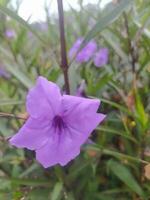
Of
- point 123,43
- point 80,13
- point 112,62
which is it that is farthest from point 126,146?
point 80,13

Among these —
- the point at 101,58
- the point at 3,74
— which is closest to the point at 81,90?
the point at 101,58

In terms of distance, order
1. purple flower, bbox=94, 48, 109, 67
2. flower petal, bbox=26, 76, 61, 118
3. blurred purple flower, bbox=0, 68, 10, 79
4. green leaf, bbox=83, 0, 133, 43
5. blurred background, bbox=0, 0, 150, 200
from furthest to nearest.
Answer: blurred purple flower, bbox=0, 68, 10, 79
purple flower, bbox=94, 48, 109, 67
blurred background, bbox=0, 0, 150, 200
green leaf, bbox=83, 0, 133, 43
flower petal, bbox=26, 76, 61, 118

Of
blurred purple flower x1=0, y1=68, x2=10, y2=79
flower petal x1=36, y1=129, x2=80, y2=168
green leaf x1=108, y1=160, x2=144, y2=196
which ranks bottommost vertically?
green leaf x1=108, y1=160, x2=144, y2=196

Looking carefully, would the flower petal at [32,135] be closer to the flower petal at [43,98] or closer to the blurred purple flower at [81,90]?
the flower petal at [43,98]

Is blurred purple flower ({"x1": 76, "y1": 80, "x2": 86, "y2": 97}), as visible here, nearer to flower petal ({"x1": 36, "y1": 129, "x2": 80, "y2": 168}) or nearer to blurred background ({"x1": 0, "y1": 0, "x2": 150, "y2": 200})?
blurred background ({"x1": 0, "y1": 0, "x2": 150, "y2": 200})

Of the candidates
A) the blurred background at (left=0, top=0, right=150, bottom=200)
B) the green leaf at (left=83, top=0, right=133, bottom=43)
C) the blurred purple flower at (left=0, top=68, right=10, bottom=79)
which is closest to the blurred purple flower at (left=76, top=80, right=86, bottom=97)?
the blurred background at (left=0, top=0, right=150, bottom=200)

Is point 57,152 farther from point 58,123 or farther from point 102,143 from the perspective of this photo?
point 102,143

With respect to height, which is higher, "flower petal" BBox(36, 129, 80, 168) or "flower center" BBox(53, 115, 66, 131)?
"flower center" BBox(53, 115, 66, 131)
